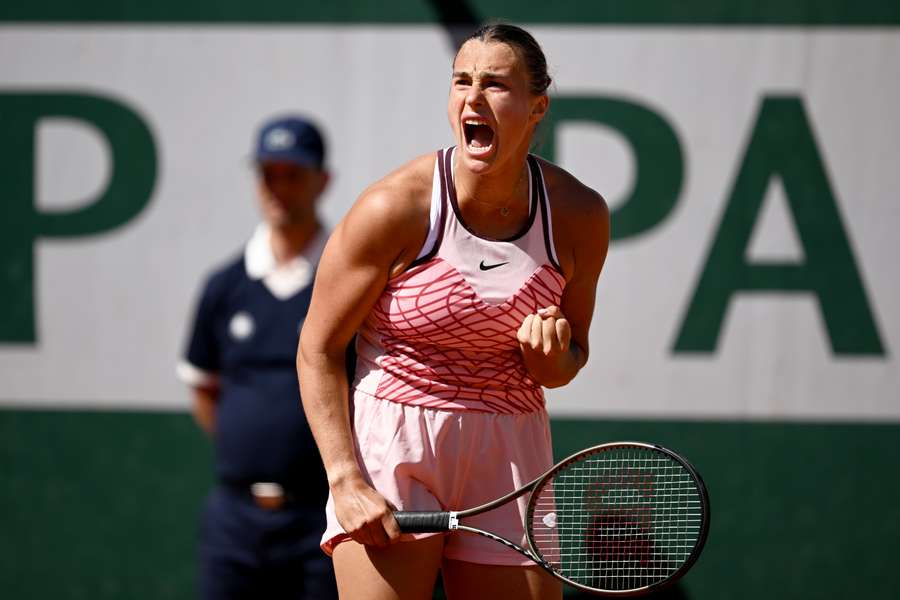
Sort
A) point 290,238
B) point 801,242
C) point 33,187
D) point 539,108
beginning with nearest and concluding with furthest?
point 539,108 < point 290,238 < point 801,242 < point 33,187

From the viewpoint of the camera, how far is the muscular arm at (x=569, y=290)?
217 cm

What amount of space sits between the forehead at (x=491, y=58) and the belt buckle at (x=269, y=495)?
5.67 ft

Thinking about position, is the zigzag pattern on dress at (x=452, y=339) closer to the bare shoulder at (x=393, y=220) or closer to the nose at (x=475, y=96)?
the bare shoulder at (x=393, y=220)

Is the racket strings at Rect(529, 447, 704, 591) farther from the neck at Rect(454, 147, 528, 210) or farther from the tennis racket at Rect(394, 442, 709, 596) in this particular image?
the neck at Rect(454, 147, 528, 210)

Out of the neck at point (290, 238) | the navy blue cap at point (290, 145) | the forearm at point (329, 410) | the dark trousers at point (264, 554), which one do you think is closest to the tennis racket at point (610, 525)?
the forearm at point (329, 410)

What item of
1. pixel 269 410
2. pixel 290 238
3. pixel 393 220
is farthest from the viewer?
pixel 290 238

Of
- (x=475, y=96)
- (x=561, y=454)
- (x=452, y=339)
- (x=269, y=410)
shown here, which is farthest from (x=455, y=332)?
(x=561, y=454)

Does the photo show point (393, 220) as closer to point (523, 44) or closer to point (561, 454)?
point (523, 44)

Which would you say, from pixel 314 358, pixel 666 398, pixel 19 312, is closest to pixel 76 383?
pixel 19 312

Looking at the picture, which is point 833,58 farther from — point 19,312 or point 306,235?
point 19,312

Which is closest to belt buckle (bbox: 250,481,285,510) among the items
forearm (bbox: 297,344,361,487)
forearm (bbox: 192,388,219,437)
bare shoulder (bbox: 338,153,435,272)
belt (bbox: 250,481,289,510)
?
belt (bbox: 250,481,289,510)

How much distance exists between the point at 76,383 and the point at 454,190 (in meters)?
2.72

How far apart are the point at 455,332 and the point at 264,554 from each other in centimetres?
159

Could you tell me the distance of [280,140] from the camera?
3752mm
